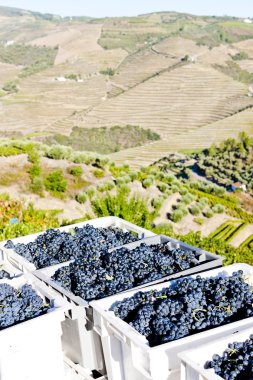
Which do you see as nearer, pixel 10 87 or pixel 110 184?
pixel 110 184

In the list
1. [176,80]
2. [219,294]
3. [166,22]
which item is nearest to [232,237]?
[219,294]

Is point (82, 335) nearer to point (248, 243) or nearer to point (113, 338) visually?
point (113, 338)

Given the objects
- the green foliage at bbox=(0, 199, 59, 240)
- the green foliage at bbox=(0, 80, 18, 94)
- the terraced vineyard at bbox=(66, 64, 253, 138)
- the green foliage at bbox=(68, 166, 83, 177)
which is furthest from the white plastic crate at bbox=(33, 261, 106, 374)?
the green foliage at bbox=(0, 80, 18, 94)

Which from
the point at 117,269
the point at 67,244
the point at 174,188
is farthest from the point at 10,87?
the point at 117,269

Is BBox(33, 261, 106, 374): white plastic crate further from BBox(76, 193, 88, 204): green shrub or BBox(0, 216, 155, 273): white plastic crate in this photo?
BBox(76, 193, 88, 204): green shrub

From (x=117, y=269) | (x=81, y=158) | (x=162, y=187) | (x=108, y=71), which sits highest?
(x=117, y=269)

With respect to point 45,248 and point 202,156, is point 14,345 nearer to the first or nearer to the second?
point 45,248

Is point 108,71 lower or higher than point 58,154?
lower
